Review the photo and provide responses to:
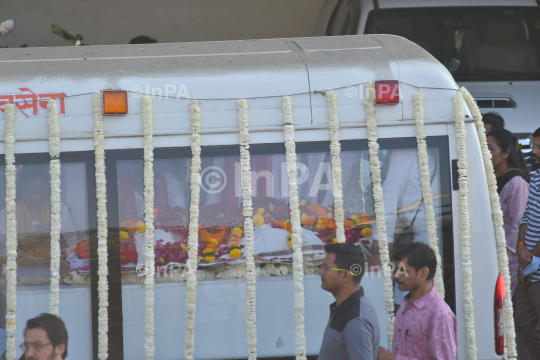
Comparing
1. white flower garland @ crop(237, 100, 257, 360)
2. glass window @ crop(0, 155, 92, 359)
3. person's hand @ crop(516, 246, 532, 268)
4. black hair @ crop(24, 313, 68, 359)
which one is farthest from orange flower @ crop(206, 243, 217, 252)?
person's hand @ crop(516, 246, 532, 268)

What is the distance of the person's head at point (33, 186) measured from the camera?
324cm

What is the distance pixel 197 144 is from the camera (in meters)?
3.21

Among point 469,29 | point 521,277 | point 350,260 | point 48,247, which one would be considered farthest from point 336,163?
point 469,29

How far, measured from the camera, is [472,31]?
6359 mm

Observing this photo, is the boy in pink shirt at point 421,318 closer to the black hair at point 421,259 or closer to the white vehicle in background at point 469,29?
the black hair at point 421,259

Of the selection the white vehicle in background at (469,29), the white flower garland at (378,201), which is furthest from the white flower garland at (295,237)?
the white vehicle in background at (469,29)

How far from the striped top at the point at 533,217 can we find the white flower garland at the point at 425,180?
1.18 meters

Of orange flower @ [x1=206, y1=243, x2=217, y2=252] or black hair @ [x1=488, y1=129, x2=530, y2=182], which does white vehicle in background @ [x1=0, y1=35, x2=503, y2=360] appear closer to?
orange flower @ [x1=206, y1=243, x2=217, y2=252]

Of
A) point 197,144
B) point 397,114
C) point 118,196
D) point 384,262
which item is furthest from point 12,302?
point 397,114

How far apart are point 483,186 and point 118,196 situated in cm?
200

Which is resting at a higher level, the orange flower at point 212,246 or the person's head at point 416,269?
the orange flower at point 212,246

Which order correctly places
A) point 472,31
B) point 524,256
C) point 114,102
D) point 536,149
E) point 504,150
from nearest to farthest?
point 114,102 < point 524,256 < point 504,150 < point 536,149 < point 472,31

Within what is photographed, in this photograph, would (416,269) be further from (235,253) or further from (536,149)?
(536,149)

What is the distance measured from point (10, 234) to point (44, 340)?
100 cm
